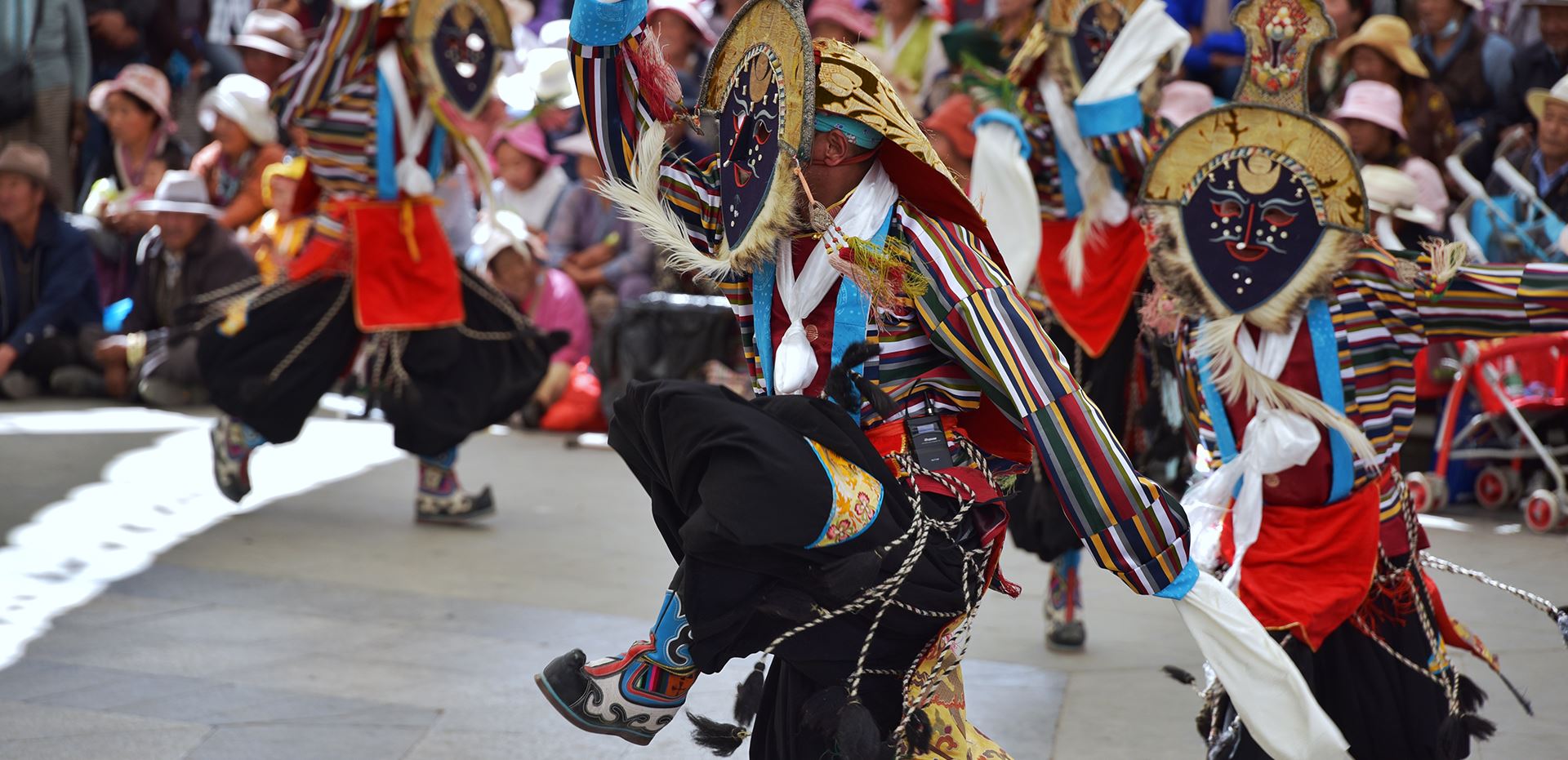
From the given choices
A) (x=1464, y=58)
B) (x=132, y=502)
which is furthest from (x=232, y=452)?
(x=1464, y=58)

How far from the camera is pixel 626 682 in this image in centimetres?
255

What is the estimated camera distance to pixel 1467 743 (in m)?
3.13

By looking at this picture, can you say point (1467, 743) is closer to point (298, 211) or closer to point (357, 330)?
point (357, 330)

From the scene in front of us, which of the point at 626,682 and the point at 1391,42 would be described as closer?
the point at 626,682

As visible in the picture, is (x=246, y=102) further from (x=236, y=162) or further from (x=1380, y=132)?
(x=1380, y=132)

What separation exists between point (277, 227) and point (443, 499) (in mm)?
3204

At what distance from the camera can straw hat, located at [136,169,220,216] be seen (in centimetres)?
822

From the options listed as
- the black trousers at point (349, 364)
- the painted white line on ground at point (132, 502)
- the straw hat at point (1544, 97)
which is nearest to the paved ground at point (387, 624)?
the painted white line on ground at point (132, 502)

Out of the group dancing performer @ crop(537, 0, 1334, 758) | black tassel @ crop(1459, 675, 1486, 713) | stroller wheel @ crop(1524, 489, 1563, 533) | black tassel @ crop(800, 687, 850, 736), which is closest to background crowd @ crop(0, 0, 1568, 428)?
stroller wheel @ crop(1524, 489, 1563, 533)

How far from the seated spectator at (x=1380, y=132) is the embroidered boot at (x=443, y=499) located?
3.74 meters

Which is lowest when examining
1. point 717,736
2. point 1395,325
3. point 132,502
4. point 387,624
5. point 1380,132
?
point 132,502

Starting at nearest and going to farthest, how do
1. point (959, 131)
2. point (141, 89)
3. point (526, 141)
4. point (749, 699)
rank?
point (749, 699)
point (959, 131)
point (526, 141)
point (141, 89)

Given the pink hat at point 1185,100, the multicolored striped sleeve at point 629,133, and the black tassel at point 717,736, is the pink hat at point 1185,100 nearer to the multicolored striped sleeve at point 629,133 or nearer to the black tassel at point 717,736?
the multicolored striped sleeve at point 629,133

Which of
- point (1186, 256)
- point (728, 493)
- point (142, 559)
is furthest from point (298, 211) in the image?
point (728, 493)
